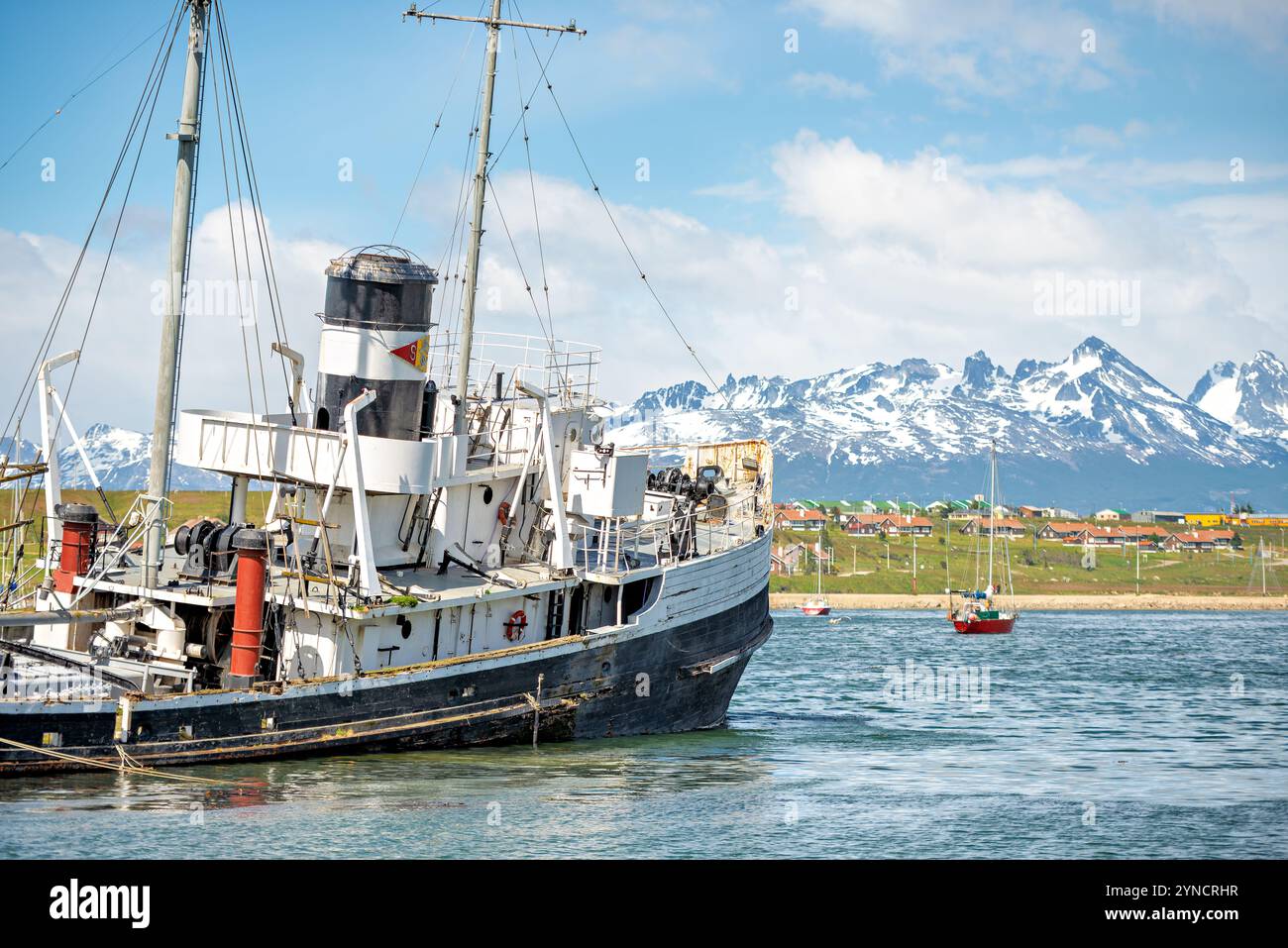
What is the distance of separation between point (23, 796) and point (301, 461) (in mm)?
7044

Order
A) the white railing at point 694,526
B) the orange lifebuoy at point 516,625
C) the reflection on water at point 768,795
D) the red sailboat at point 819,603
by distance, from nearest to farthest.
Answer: the reflection on water at point 768,795 → the orange lifebuoy at point 516,625 → the white railing at point 694,526 → the red sailboat at point 819,603

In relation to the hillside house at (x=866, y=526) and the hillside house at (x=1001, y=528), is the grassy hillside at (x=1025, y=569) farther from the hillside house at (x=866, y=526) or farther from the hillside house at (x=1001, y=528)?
the hillside house at (x=866, y=526)

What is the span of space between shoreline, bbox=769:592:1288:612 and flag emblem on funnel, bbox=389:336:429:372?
95.2 meters

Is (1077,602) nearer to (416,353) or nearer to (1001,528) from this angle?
(1001,528)

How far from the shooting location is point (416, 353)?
2553 centimetres

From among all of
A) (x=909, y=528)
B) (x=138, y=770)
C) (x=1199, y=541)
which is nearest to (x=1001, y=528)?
(x=909, y=528)

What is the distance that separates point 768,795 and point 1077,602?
11339 cm

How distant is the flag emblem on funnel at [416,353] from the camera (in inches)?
996

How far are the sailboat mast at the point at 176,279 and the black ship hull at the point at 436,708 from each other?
305 centimetres

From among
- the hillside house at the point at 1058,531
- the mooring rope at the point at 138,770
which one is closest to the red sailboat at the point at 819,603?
the hillside house at the point at 1058,531

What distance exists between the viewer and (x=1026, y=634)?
292 feet

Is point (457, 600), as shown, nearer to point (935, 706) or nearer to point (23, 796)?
point (23, 796)
